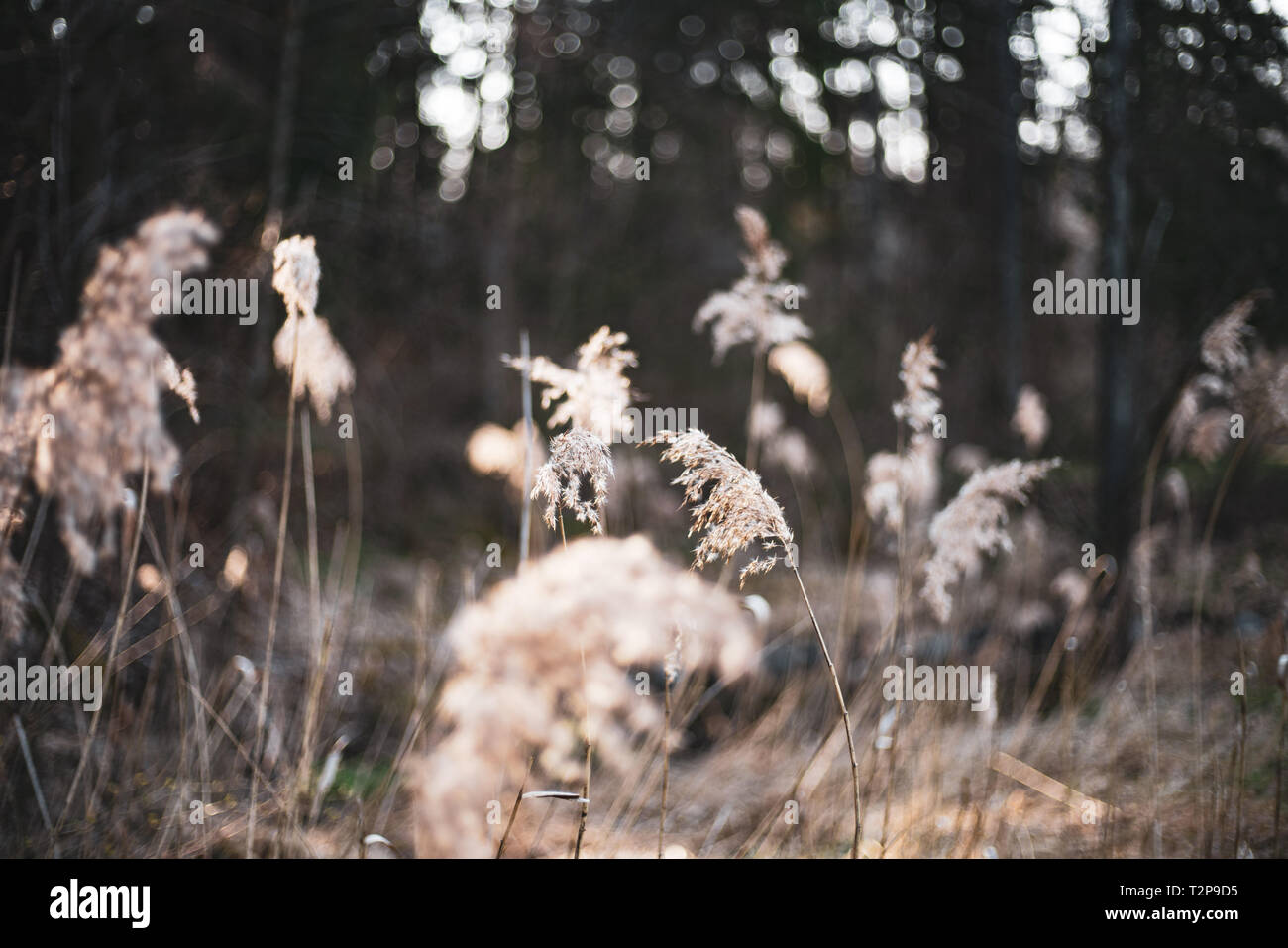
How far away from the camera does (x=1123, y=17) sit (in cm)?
455

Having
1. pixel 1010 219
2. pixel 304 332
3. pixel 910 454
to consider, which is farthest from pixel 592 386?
pixel 1010 219

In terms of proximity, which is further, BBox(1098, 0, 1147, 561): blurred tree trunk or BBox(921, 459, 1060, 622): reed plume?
BBox(1098, 0, 1147, 561): blurred tree trunk

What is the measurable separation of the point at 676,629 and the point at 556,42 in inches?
262

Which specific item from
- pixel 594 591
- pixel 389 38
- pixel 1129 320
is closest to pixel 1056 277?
pixel 1129 320

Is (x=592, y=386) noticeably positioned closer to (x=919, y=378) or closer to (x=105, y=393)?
(x=919, y=378)

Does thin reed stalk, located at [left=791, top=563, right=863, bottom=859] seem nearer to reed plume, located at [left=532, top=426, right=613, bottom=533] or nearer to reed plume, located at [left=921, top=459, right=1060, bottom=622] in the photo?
reed plume, located at [left=532, top=426, right=613, bottom=533]

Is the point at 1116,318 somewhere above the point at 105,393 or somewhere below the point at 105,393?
above

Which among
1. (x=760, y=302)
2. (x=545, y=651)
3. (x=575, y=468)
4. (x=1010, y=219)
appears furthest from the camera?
(x=1010, y=219)

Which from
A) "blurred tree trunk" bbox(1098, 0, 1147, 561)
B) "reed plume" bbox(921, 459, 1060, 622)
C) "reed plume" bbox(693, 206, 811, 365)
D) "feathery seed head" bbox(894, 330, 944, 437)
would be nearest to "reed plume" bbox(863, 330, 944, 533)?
"feathery seed head" bbox(894, 330, 944, 437)

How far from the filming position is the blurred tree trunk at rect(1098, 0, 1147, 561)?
15.0 ft

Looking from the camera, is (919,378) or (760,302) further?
(760,302)

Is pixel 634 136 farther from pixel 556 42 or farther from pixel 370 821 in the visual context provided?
pixel 370 821

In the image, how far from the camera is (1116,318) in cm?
469

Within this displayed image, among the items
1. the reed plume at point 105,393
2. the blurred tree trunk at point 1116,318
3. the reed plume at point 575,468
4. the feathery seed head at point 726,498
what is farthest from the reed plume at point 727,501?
the blurred tree trunk at point 1116,318
